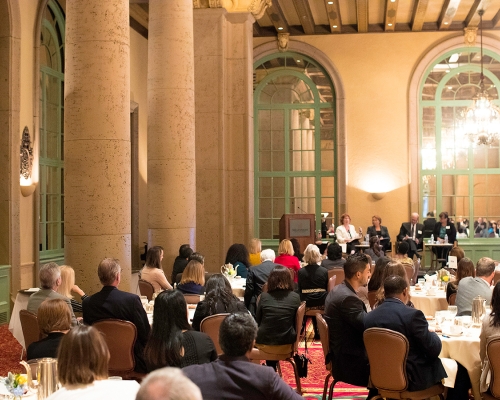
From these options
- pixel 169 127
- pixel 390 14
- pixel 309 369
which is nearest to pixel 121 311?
pixel 309 369

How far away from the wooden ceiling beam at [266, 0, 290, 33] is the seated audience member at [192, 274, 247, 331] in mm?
11853

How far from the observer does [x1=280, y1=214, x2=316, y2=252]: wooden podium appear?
51.0ft

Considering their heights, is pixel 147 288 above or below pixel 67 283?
below

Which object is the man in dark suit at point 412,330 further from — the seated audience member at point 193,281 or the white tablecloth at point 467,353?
the seated audience member at point 193,281

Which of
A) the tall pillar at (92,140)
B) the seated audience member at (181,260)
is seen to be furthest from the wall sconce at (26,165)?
the tall pillar at (92,140)

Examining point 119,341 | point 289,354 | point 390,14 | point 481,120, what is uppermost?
point 390,14

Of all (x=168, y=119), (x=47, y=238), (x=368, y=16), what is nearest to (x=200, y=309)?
(x=168, y=119)

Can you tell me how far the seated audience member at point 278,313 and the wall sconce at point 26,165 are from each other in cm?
609

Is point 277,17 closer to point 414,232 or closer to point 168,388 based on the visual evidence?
point 414,232

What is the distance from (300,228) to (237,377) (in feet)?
40.1

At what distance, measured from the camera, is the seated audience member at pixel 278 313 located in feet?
22.3

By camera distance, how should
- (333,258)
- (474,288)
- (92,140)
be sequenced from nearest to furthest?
(474,288), (92,140), (333,258)

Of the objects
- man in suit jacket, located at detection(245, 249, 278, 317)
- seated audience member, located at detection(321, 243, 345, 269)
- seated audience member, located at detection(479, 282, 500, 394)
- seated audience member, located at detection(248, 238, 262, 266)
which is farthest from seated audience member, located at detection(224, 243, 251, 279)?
seated audience member, located at detection(479, 282, 500, 394)

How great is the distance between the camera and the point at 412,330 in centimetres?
524
